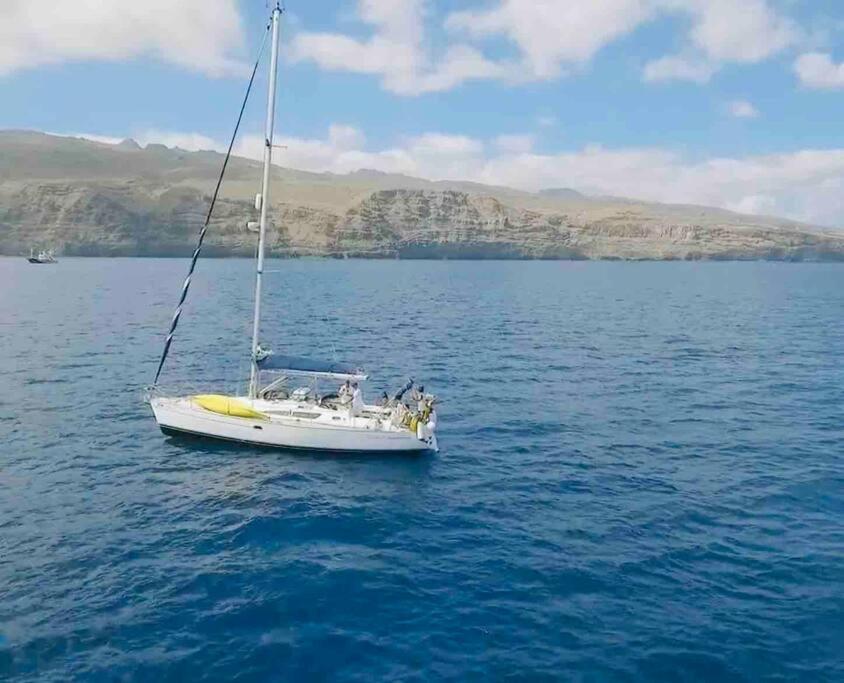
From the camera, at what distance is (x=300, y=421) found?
109 feet

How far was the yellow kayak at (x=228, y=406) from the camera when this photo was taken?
33.5 meters

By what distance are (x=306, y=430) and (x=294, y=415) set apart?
118cm

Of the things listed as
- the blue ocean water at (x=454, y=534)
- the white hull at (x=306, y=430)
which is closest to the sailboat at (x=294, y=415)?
the white hull at (x=306, y=430)

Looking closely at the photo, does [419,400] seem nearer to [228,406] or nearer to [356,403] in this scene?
[356,403]

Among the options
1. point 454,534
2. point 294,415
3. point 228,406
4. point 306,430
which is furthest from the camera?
point 228,406

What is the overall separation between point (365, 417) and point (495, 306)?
6924 cm

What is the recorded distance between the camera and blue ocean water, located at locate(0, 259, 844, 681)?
18141mm

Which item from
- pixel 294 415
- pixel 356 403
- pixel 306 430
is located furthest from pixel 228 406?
pixel 356 403

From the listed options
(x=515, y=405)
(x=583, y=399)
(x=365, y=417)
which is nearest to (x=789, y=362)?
(x=583, y=399)

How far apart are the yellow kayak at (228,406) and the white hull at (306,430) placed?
23 centimetres

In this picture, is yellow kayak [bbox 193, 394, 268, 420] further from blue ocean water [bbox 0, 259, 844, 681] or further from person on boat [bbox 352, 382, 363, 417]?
person on boat [bbox 352, 382, 363, 417]

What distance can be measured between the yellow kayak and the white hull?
0.23 m

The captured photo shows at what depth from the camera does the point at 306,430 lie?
33.0 metres

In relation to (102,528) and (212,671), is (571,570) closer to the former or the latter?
(212,671)
